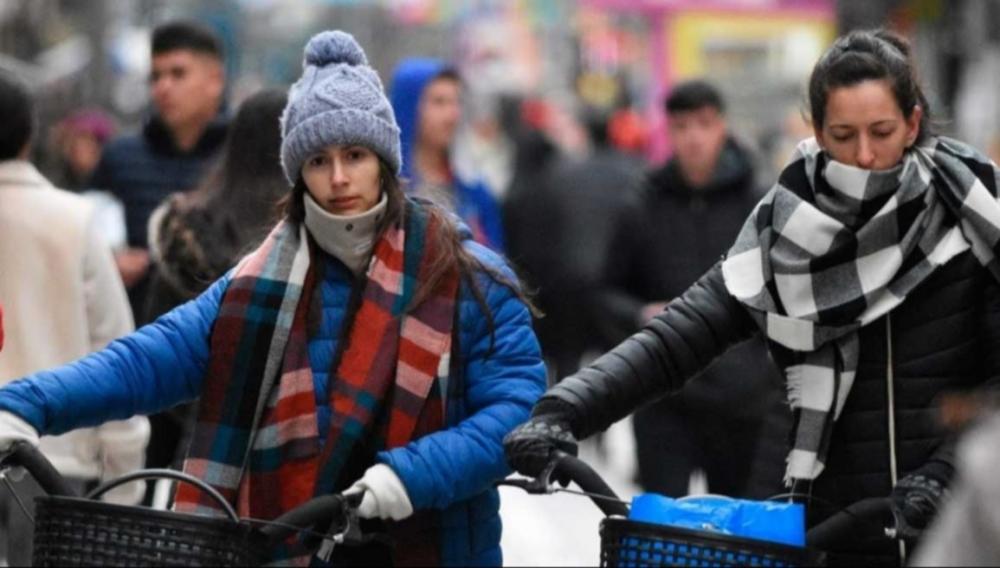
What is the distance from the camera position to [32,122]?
7691 millimetres

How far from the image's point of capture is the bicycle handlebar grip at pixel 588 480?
4.71 meters

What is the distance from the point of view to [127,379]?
536cm

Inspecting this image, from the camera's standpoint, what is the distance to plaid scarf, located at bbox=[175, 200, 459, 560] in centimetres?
549

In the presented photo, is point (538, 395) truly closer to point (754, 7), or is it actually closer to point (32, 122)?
point (32, 122)

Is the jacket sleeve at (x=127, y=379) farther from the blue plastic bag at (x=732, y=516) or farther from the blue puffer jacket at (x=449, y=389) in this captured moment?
the blue plastic bag at (x=732, y=516)

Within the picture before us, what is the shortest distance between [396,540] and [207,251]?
90.9 inches

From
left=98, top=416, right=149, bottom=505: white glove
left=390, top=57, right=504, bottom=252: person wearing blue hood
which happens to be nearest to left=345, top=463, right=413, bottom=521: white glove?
left=98, top=416, right=149, bottom=505: white glove

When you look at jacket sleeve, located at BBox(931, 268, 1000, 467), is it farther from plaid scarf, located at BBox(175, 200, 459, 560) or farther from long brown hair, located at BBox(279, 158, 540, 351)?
plaid scarf, located at BBox(175, 200, 459, 560)

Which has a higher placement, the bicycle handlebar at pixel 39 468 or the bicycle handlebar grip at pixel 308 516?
the bicycle handlebar at pixel 39 468

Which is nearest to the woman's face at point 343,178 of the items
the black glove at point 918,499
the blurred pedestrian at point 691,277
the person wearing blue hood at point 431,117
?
the black glove at point 918,499

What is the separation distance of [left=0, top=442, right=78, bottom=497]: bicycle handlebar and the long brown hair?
101cm

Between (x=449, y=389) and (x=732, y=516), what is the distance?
3.70ft

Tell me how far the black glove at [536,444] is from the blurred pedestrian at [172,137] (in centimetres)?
483

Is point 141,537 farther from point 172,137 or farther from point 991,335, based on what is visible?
point 172,137
